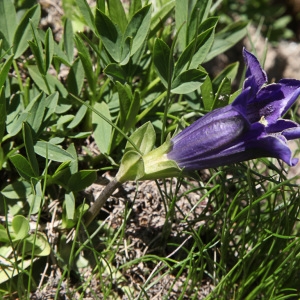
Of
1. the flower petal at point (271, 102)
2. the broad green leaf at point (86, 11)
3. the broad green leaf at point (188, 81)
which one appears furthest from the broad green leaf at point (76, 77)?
the flower petal at point (271, 102)

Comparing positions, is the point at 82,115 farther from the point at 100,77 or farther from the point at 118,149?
the point at 100,77

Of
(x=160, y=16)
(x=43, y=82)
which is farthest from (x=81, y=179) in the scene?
(x=160, y=16)

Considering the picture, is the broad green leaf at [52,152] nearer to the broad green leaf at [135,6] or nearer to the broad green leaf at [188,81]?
the broad green leaf at [188,81]

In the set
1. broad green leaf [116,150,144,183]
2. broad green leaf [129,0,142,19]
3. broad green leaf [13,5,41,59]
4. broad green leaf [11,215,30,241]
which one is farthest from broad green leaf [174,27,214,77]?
broad green leaf [11,215,30,241]

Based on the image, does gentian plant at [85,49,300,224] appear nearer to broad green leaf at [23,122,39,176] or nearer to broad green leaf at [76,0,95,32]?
broad green leaf at [23,122,39,176]

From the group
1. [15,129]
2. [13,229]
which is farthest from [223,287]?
[15,129]

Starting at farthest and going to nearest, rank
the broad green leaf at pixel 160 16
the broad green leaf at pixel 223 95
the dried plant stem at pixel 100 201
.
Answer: the broad green leaf at pixel 160 16 < the broad green leaf at pixel 223 95 < the dried plant stem at pixel 100 201
